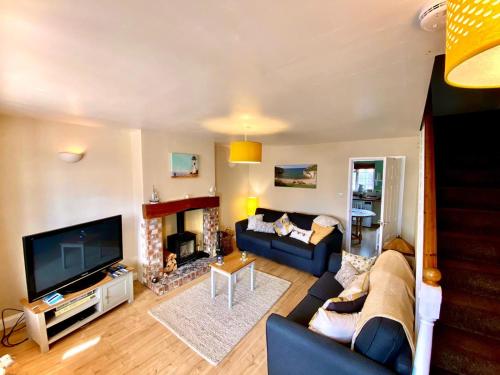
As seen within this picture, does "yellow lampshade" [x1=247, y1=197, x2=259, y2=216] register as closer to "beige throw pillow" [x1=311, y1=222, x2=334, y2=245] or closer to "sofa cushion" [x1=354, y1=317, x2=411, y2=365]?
"beige throw pillow" [x1=311, y1=222, x2=334, y2=245]

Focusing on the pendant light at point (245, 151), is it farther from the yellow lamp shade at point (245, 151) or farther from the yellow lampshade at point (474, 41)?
the yellow lampshade at point (474, 41)

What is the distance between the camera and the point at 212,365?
2029 millimetres

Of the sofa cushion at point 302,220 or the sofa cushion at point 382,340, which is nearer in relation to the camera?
the sofa cushion at point 382,340

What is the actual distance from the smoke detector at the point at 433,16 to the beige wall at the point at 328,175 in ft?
11.2

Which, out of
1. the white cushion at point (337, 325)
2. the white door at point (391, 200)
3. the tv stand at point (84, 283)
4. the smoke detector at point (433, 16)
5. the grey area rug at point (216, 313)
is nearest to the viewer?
the smoke detector at point (433, 16)

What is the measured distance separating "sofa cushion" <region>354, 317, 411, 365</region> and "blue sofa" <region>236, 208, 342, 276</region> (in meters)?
2.10

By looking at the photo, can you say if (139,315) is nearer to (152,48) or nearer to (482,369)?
(152,48)

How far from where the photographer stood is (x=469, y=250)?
5.58 ft

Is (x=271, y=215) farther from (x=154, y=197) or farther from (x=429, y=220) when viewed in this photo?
(x=429, y=220)

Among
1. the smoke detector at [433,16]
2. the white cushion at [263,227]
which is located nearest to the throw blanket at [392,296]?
the smoke detector at [433,16]

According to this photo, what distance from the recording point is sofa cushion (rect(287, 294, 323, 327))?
2.01 m

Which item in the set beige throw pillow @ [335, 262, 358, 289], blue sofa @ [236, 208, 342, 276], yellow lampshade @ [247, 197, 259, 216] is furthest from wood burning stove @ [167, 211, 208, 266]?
beige throw pillow @ [335, 262, 358, 289]

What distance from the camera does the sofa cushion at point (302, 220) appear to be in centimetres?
426

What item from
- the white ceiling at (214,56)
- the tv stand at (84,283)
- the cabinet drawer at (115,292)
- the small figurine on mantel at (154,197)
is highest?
the white ceiling at (214,56)
